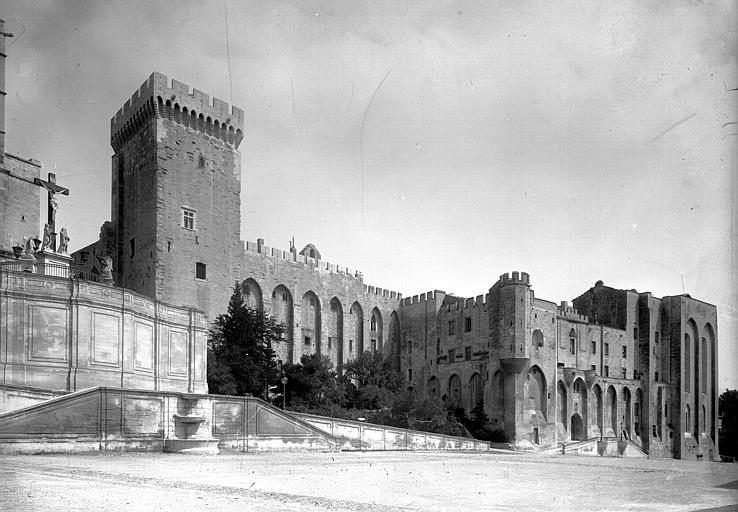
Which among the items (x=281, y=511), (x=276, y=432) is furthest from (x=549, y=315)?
(x=281, y=511)

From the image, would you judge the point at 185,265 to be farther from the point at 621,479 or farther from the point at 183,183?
the point at 621,479

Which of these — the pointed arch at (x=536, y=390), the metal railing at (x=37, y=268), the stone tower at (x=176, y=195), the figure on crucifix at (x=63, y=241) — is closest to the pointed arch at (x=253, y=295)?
the stone tower at (x=176, y=195)

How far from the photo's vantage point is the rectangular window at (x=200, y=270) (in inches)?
→ 1886

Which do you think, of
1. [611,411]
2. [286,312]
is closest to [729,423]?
[611,411]

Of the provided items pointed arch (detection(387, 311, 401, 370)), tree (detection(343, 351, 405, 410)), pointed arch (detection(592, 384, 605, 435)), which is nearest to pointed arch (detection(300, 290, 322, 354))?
tree (detection(343, 351, 405, 410))

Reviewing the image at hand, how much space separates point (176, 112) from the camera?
157 feet

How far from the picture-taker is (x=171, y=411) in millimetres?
25297

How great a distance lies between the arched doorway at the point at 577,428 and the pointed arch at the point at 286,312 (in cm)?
2235

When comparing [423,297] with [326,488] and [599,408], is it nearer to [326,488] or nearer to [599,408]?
[599,408]

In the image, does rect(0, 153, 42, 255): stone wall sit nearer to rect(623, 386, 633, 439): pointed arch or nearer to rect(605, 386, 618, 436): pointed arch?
rect(605, 386, 618, 436): pointed arch

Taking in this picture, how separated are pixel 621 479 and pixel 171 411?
14500 millimetres

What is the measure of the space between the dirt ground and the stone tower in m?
28.3

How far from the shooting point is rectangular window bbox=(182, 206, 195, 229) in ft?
156

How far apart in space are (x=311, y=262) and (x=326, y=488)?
45.7m
